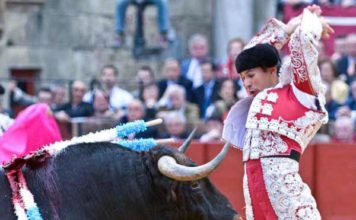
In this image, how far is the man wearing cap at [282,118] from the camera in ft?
14.6

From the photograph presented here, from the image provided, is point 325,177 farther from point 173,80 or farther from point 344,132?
point 173,80

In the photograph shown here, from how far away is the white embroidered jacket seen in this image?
4438 mm

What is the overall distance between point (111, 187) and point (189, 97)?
5.53m

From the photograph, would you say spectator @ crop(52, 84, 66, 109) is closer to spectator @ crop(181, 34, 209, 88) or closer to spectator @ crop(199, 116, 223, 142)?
spectator @ crop(181, 34, 209, 88)

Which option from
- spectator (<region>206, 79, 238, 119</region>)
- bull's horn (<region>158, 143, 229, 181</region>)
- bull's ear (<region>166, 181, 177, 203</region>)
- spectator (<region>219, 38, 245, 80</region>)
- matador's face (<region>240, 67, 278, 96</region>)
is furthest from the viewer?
spectator (<region>219, 38, 245, 80</region>)

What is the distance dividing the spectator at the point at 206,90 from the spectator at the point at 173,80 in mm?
65

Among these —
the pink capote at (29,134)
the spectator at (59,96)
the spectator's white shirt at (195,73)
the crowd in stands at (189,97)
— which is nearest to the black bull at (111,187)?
the pink capote at (29,134)

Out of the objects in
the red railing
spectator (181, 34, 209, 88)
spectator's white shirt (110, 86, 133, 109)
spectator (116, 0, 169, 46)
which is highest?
spectator (116, 0, 169, 46)

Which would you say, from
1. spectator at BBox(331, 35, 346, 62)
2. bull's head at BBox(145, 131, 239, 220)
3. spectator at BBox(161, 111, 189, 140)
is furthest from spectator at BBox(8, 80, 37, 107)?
bull's head at BBox(145, 131, 239, 220)

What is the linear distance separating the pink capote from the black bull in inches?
19.9

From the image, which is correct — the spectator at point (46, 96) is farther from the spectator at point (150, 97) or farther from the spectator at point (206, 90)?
the spectator at point (206, 90)

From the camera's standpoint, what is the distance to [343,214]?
27.7 ft

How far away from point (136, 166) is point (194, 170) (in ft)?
0.74

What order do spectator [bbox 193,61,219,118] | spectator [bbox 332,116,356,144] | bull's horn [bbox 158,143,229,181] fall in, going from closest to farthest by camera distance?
bull's horn [bbox 158,143,229,181] < spectator [bbox 332,116,356,144] < spectator [bbox 193,61,219,118]
